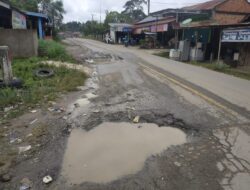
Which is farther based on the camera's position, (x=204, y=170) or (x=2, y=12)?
(x=2, y=12)

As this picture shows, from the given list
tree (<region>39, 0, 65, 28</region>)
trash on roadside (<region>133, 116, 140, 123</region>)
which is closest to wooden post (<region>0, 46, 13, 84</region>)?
trash on roadside (<region>133, 116, 140, 123</region>)

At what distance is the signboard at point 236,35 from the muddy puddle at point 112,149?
11.6 m

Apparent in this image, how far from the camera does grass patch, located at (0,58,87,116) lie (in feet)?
22.8

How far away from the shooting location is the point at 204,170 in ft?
12.2

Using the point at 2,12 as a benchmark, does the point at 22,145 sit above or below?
below

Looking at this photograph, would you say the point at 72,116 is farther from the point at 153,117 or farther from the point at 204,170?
the point at 204,170

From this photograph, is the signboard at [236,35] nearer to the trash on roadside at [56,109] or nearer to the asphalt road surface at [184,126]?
the asphalt road surface at [184,126]

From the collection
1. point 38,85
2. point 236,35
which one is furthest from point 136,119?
point 236,35

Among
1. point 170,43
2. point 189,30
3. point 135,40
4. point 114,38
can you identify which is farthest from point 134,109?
point 114,38

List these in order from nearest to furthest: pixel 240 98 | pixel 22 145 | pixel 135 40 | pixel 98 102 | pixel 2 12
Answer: pixel 22 145 → pixel 98 102 → pixel 240 98 → pixel 2 12 → pixel 135 40

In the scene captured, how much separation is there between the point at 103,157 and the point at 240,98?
17.7 feet

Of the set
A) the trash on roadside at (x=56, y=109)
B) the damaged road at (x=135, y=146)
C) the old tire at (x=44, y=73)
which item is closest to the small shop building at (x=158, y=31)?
the old tire at (x=44, y=73)

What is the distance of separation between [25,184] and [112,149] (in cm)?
156

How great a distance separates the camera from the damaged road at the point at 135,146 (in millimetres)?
3490
